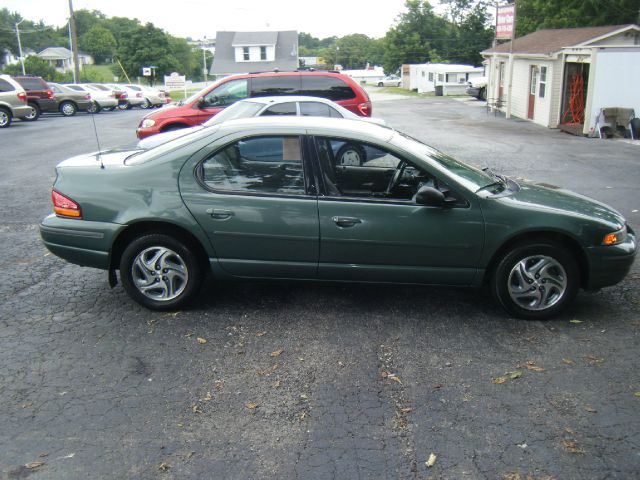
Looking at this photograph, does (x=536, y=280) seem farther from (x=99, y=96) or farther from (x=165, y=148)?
(x=99, y=96)

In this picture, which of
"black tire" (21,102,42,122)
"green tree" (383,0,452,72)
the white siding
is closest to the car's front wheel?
"black tire" (21,102,42,122)

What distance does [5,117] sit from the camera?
78.3 feet

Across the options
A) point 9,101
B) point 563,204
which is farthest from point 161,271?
point 9,101

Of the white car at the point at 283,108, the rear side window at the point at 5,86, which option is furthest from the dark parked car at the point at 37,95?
the white car at the point at 283,108

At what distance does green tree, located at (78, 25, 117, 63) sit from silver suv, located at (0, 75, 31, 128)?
9930cm

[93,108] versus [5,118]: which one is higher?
[93,108]

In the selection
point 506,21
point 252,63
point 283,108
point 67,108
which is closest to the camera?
point 283,108

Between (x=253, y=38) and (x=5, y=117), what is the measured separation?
159 ft

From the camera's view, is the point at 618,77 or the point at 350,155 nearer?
the point at 350,155

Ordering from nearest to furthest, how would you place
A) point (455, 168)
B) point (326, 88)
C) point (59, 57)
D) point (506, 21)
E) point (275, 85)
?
point (455, 168) → point (275, 85) → point (326, 88) → point (506, 21) → point (59, 57)

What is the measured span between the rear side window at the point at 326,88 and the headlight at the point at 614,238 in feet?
34.0

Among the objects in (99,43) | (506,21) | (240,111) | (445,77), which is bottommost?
(240,111)

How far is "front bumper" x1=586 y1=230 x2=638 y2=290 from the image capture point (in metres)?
5.16

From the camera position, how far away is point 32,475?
3.30m
